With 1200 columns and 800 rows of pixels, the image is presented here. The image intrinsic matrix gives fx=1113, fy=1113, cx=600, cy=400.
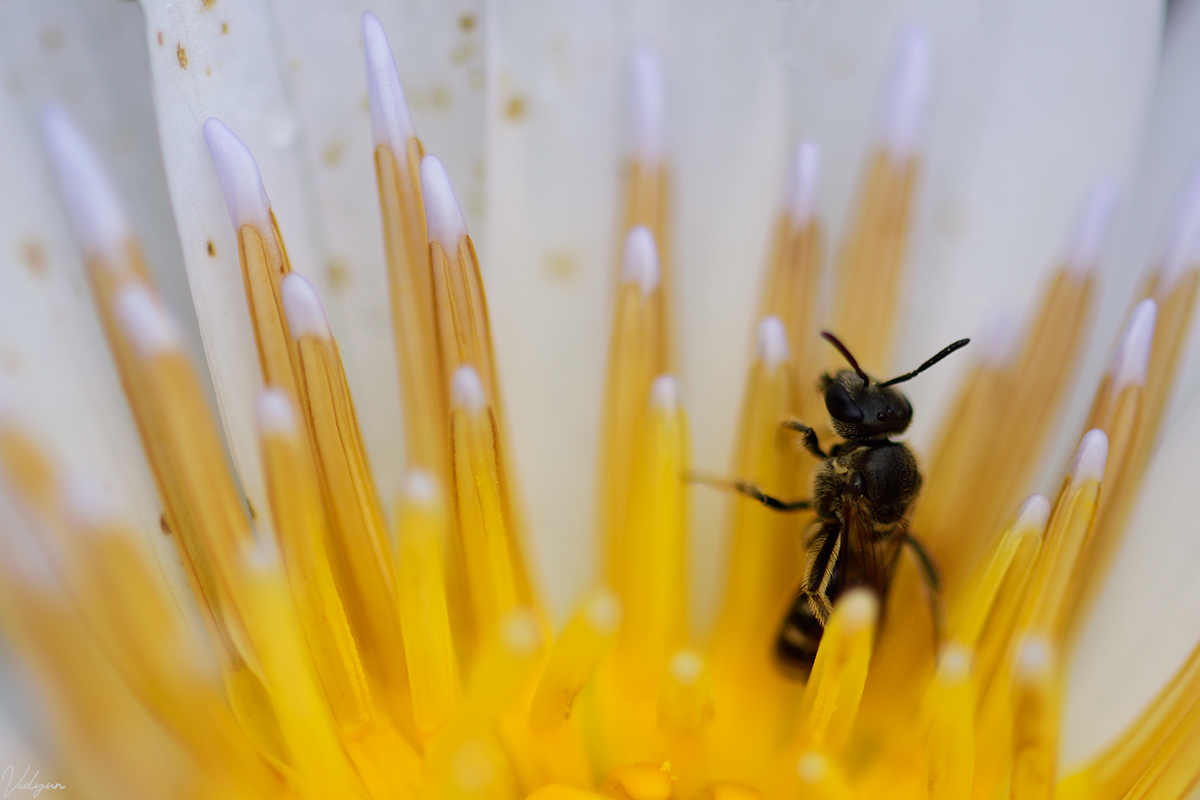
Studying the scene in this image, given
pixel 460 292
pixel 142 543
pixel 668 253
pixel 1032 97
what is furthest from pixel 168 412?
pixel 1032 97

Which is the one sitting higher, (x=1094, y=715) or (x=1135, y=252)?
(x=1135, y=252)

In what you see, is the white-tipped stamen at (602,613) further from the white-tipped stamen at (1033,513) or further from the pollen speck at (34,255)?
the pollen speck at (34,255)

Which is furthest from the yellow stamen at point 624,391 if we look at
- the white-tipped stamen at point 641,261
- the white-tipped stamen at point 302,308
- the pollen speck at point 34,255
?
the pollen speck at point 34,255

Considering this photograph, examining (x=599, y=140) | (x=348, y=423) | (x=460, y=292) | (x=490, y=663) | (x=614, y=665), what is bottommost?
(x=614, y=665)

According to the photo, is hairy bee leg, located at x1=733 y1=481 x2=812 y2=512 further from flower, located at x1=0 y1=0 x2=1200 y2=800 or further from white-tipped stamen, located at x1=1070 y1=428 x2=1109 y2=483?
white-tipped stamen, located at x1=1070 y1=428 x2=1109 y2=483

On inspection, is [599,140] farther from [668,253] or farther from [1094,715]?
[1094,715]
